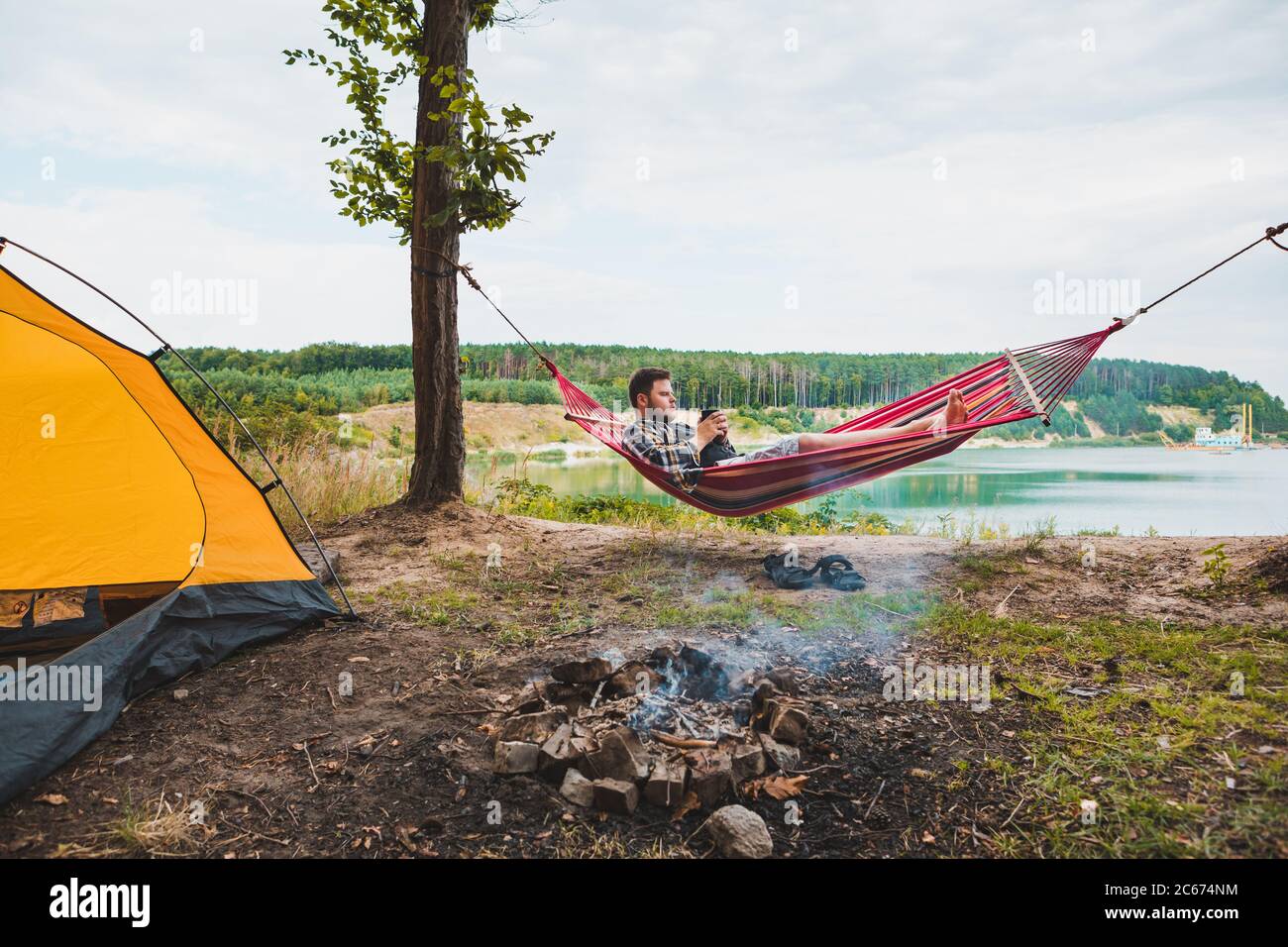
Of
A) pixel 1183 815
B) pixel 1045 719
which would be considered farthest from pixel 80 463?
pixel 1183 815

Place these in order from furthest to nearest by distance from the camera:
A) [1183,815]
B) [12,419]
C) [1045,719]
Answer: [12,419] → [1045,719] → [1183,815]

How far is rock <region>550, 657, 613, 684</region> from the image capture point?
216 cm

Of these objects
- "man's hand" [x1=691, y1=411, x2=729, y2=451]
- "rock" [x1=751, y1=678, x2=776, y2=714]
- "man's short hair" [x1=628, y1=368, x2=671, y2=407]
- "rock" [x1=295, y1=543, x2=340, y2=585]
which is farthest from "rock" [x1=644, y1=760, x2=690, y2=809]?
"man's short hair" [x1=628, y1=368, x2=671, y2=407]

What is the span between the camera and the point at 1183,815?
1.54 metres

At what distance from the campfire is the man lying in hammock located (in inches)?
49.5

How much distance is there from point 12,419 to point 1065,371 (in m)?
4.31

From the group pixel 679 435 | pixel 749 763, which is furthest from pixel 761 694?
pixel 679 435

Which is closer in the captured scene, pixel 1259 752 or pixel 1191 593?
pixel 1259 752

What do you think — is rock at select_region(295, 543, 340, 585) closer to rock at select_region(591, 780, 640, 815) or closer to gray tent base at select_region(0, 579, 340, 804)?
gray tent base at select_region(0, 579, 340, 804)

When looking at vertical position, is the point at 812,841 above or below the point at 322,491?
below

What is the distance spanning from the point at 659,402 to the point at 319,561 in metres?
1.83

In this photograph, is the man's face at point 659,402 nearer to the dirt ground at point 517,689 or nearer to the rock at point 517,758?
the dirt ground at point 517,689

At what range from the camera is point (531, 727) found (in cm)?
192
